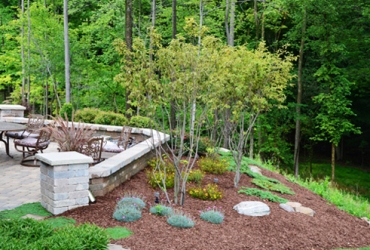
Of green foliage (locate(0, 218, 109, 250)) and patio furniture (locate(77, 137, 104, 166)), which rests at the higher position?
patio furniture (locate(77, 137, 104, 166))

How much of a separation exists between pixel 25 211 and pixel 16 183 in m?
1.61

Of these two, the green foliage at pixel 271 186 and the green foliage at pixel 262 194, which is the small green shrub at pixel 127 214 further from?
the green foliage at pixel 271 186

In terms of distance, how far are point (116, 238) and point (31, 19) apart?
16540mm

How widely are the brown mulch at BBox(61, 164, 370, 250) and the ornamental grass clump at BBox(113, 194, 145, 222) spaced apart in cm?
7

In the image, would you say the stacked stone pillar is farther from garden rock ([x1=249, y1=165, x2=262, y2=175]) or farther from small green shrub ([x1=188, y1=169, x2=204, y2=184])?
garden rock ([x1=249, y1=165, x2=262, y2=175])

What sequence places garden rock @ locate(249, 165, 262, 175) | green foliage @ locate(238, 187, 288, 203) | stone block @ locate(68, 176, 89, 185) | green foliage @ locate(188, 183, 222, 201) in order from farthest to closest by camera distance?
garden rock @ locate(249, 165, 262, 175)
green foliage @ locate(238, 187, 288, 203)
green foliage @ locate(188, 183, 222, 201)
stone block @ locate(68, 176, 89, 185)

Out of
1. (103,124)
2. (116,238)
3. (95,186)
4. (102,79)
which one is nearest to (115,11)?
(102,79)

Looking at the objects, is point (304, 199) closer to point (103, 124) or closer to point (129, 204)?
point (129, 204)

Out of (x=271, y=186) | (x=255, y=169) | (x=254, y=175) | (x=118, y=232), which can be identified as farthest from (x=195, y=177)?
(x=118, y=232)

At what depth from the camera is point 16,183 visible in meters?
6.47

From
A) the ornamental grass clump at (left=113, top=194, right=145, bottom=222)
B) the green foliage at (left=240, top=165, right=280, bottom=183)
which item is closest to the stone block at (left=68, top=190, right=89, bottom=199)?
the ornamental grass clump at (left=113, top=194, right=145, bottom=222)

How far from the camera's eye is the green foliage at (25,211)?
481cm

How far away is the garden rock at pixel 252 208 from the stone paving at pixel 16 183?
296 cm

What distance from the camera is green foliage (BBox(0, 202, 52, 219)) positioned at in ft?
15.8
